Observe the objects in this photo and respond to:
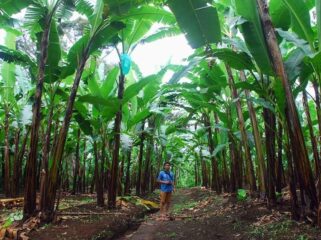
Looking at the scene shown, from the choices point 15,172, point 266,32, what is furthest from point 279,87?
point 15,172

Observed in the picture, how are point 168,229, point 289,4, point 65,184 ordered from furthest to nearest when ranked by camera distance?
point 65,184
point 168,229
point 289,4

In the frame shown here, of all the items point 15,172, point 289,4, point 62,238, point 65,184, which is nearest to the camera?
point 289,4

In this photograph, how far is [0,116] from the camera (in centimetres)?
823

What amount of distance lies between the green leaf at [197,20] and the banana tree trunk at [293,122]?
0.53 meters

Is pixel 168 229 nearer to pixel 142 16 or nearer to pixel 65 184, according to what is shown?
pixel 142 16

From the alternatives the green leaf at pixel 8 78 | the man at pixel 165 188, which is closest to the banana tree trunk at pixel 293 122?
the man at pixel 165 188

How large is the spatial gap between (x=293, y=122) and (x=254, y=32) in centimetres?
104

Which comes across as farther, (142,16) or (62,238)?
(142,16)

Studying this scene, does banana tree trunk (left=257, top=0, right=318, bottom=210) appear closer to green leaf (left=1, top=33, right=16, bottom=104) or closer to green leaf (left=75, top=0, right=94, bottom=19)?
green leaf (left=75, top=0, right=94, bottom=19)

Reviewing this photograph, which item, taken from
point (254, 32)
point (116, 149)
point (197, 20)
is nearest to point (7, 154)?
point (116, 149)

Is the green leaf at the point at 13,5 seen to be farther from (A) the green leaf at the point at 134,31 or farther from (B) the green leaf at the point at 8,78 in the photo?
(B) the green leaf at the point at 8,78

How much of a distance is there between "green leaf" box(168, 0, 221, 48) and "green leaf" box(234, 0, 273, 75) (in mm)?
301

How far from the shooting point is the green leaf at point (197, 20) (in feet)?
11.5

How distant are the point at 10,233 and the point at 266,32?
376 centimetres
